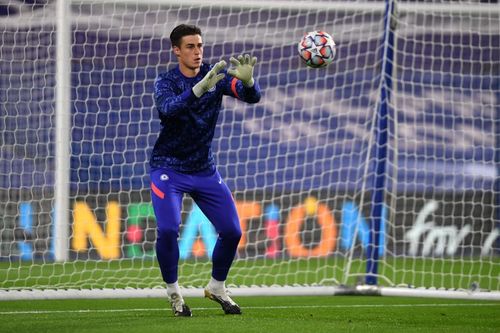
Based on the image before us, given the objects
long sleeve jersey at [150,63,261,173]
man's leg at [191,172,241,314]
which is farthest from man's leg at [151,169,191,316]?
man's leg at [191,172,241,314]

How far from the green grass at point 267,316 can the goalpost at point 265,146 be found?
1247 mm

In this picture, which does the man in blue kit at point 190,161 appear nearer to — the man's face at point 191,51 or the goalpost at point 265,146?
the man's face at point 191,51

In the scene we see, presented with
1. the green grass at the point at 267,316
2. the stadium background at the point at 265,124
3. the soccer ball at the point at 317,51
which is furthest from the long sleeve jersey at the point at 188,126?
the stadium background at the point at 265,124

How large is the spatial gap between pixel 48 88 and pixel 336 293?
389 centimetres

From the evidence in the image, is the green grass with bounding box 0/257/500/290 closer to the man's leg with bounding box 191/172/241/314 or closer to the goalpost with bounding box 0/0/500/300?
the goalpost with bounding box 0/0/500/300

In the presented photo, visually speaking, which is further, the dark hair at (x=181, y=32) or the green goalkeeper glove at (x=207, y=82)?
the dark hair at (x=181, y=32)

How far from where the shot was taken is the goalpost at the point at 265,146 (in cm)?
1057

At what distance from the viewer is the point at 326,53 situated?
7.11 meters

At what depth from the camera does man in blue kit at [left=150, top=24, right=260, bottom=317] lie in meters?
6.70

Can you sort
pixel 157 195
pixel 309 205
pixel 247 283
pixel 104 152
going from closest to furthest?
pixel 157 195 < pixel 247 283 < pixel 104 152 < pixel 309 205

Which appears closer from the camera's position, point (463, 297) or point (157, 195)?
→ point (157, 195)

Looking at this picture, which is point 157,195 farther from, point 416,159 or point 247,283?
point 416,159

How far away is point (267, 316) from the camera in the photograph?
698cm

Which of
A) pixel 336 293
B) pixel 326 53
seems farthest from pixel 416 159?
pixel 326 53
